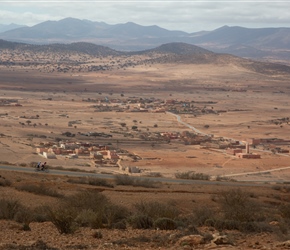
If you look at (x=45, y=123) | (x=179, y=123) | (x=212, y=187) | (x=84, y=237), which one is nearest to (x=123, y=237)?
(x=84, y=237)

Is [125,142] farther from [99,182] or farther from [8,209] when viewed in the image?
[8,209]

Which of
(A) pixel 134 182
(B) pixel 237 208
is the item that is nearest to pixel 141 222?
(B) pixel 237 208

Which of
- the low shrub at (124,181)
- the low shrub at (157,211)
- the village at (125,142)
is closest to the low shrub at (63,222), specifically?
the low shrub at (157,211)

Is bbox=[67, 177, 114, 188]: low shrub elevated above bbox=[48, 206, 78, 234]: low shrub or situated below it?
below

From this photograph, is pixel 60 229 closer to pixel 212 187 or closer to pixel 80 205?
pixel 80 205

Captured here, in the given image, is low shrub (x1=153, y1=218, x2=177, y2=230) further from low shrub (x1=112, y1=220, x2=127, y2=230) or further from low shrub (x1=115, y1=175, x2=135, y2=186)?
low shrub (x1=115, y1=175, x2=135, y2=186)

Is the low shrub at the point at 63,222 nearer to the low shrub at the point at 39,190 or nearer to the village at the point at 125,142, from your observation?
the low shrub at the point at 39,190

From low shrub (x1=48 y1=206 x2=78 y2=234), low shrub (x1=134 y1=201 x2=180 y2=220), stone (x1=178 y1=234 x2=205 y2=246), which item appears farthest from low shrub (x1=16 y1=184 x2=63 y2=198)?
stone (x1=178 y1=234 x2=205 y2=246)
